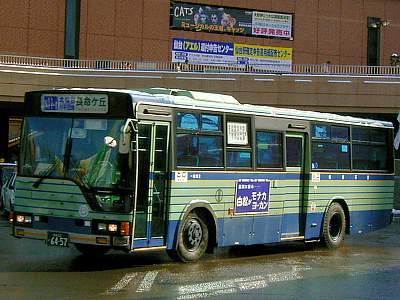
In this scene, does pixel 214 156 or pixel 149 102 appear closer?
pixel 149 102

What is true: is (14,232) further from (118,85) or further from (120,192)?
(118,85)

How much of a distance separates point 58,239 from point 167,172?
212 centimetres

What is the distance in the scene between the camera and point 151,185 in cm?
1148

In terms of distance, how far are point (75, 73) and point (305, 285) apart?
31.9m

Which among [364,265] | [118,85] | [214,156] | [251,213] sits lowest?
[364,265]

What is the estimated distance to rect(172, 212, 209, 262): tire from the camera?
12196mm

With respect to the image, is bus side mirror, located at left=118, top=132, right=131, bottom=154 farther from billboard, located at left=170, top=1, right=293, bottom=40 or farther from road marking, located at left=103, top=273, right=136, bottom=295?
billboard, located at left=170, top=1, right=293, bottom=40

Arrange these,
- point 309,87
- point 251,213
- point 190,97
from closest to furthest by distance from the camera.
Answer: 1. point 190,97
2. point 251,213
3. point 309,87

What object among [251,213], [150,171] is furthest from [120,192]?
[251,213]

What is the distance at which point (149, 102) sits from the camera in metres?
11.5

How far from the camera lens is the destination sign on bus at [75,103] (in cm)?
1129

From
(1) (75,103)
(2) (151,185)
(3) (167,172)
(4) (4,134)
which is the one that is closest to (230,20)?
(4) (4,134)

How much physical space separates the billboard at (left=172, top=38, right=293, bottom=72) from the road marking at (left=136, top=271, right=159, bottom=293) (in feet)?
125

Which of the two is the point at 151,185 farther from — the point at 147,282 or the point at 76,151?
the point at 147,282
